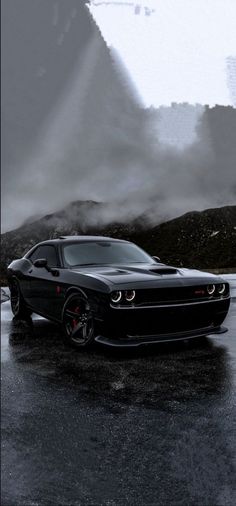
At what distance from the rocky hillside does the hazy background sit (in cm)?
9

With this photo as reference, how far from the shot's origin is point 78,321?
3461 millimetres

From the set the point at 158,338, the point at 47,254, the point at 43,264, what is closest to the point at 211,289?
the point at 158,338

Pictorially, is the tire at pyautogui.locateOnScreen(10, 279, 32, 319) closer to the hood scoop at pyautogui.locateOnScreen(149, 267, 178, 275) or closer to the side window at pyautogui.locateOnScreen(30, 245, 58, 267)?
the side window at pyautogui.locateOnScreen(30, 245, 58, 267)

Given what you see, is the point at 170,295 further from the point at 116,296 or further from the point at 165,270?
the point at 116,296

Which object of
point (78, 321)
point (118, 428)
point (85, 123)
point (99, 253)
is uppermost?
point (85, 123)

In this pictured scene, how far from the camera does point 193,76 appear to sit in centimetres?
143

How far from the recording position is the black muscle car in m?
2.29

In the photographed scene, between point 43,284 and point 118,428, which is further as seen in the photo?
point 43,284

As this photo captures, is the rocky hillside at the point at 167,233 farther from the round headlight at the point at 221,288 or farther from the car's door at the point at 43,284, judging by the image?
the car's door at the point at 43,284

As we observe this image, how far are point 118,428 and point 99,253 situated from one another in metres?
1.65

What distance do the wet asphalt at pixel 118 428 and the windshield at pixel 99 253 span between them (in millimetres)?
684

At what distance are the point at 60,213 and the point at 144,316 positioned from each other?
74 centimetres

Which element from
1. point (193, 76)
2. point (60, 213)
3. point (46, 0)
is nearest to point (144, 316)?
point (60, 213)

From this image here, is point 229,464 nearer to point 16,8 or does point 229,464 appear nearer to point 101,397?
point 101,397
